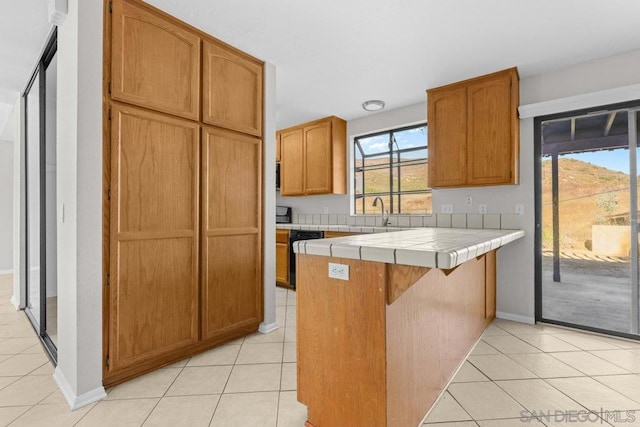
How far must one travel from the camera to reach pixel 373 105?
12.1 ft

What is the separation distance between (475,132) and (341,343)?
2524mm

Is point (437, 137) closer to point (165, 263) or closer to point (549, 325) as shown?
point (549, 325)

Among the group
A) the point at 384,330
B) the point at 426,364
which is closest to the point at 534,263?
the point at 426,364

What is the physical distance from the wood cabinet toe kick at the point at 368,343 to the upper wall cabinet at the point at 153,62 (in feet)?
4.74

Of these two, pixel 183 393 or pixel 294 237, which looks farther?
pixel 294 237

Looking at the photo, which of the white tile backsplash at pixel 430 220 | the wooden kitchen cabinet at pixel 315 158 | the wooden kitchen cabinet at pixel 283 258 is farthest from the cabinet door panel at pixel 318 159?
the white tile backsplash at pixel 430 220

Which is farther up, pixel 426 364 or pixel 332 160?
pixel 332 160

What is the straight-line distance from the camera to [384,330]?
3.98ft

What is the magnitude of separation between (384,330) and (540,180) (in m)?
2.63

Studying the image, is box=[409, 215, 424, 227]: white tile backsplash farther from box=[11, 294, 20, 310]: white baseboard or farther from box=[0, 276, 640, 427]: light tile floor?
box=[11, 294, 20, 310]: white baseboard

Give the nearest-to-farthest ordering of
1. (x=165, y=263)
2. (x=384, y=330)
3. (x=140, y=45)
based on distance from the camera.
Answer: (x=384, y=330), (x=140, y=45), (x=165, y=263)

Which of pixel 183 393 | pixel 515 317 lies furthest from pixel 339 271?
pixel 515 317

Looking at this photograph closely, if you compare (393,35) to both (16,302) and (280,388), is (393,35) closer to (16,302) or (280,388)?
(280,388)

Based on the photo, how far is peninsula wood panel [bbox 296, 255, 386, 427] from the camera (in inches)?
48.6
